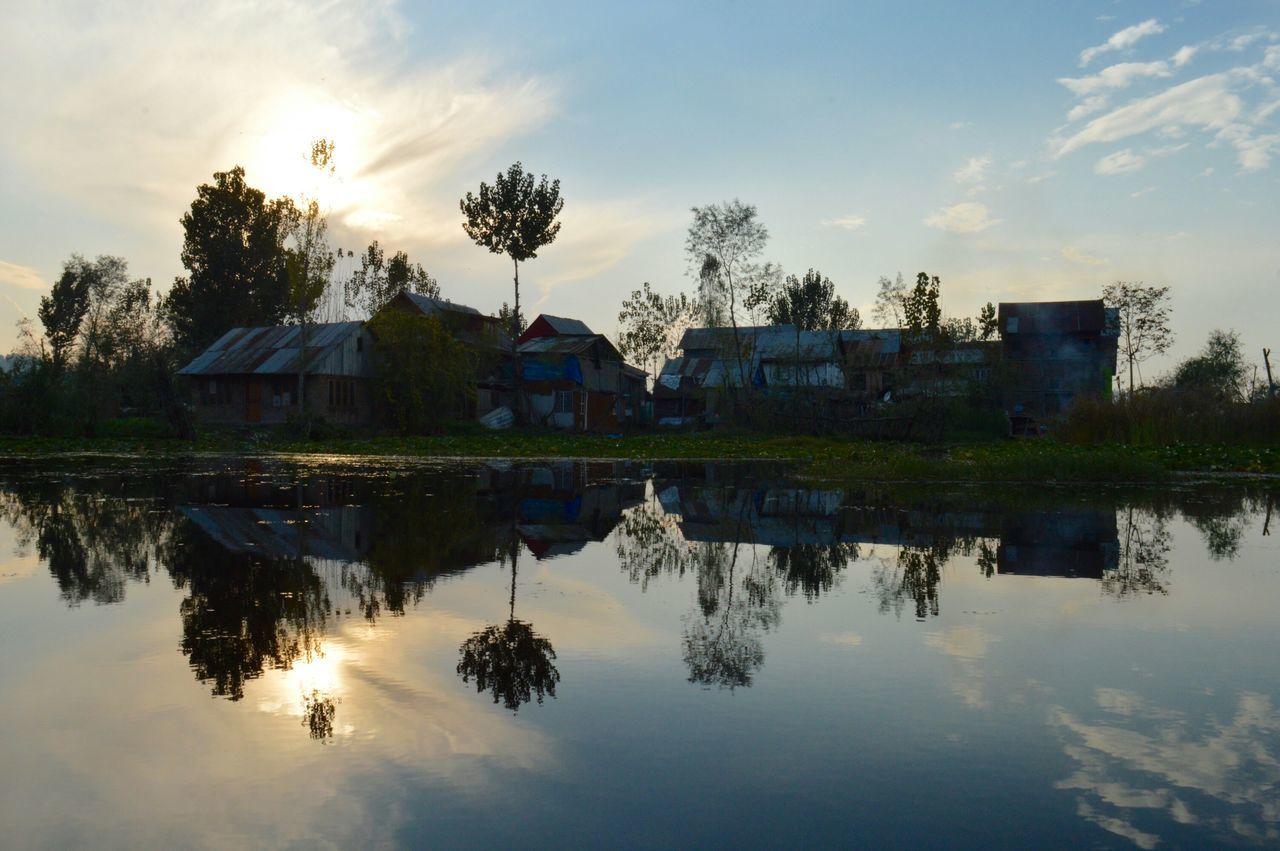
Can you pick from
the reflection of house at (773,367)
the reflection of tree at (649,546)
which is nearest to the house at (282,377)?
the reflection of house at (773,367)

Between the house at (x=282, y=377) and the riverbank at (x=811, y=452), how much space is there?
5.74 meters

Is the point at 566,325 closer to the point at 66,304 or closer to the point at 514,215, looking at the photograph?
the point at 514,215

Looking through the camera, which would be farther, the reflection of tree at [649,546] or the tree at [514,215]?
the tree at [514,215]

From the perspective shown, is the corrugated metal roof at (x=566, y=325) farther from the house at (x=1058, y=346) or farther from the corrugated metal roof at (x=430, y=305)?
the house at (x=1058, y=346)

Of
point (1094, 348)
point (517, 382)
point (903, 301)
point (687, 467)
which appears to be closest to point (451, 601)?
point (687, 467)

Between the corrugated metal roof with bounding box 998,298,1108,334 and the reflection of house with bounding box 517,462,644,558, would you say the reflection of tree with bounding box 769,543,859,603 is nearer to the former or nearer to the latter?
the reflection of house with bounding box 517,462,644,558

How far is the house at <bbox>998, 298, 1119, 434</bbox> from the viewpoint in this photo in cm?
6247

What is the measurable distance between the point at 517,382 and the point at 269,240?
76.5 feet

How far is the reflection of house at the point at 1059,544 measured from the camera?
35.1 ft

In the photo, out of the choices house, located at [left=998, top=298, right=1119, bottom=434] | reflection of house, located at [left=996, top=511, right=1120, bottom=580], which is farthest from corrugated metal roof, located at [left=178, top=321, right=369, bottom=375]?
reflection of house, located at [left=996, top=511, right=1120, bottom=580]

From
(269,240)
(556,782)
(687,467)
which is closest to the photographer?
(556,782)

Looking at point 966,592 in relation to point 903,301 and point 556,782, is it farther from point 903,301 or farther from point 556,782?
point 903,301

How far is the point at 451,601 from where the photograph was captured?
8602 mm

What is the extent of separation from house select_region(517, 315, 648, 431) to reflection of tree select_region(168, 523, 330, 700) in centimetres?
4797
